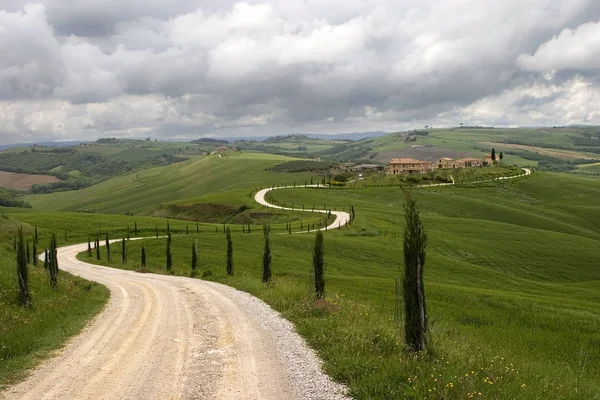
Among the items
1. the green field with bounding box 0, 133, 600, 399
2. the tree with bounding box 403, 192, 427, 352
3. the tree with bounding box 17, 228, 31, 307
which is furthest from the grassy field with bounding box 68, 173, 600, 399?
the tree with bounding box 17, 228, 31, 307

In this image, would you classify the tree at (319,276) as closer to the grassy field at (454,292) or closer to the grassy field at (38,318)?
the grassy field at (454,292)

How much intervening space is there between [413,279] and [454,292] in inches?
852

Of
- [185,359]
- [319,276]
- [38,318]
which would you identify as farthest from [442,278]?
[38,318]

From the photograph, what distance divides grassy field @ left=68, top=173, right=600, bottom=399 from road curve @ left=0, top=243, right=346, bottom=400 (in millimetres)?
1333

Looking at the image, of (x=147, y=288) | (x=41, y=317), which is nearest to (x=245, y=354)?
(x=41, y=317)

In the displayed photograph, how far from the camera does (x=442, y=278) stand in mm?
52375

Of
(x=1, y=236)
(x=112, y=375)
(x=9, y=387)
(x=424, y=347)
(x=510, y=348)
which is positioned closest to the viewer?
(x=9, y=387)

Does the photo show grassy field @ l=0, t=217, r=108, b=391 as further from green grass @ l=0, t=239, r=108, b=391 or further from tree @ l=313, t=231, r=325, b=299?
tree @ l=313, t=231, r=325, b=299

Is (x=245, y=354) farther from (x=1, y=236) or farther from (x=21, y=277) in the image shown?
(x=1, y=236)

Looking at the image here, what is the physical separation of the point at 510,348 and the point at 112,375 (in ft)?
57.9

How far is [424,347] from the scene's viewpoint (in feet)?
51.4

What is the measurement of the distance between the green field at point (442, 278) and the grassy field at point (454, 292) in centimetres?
10

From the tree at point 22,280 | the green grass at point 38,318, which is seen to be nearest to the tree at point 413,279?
the green grass at point 38,318

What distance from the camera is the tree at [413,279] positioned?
52.2 feet
